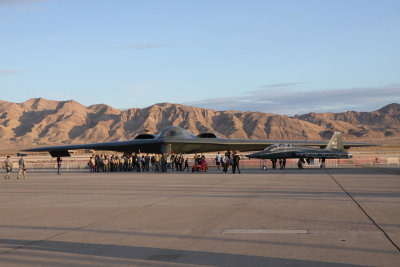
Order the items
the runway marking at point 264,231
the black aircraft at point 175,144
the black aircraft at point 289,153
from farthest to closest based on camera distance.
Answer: the black aircraft at point 175,144 < the black aircraft at point 289,153 < the runway marking at point 264,231

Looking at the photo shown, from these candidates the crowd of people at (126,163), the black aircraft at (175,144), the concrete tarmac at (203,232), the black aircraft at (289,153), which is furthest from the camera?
the black aircraft at (175,144)

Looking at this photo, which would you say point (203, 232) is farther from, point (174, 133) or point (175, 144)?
point (174, 133)

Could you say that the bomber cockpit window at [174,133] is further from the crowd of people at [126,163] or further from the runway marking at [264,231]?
the runway marking at [264,231]

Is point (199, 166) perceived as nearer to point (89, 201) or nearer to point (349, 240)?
point (89, 201)

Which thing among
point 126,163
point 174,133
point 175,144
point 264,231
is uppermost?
point 174,133

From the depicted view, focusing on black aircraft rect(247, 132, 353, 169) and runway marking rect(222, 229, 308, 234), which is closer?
runway marking rect(222, 229, 308, 234)

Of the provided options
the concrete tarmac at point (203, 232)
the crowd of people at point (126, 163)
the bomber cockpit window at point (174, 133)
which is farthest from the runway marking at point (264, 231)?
the bomber cockpit window at point (174, 133)

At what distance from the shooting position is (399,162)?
1876 inches

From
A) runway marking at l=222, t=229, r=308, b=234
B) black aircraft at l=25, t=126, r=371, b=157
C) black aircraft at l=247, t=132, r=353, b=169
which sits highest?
black aircraft at l=25, t=126, r=371, b=157

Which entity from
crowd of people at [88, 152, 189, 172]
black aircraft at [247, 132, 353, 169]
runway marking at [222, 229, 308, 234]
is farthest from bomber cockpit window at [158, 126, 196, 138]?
runway marking at [222, 229, 308, 234]

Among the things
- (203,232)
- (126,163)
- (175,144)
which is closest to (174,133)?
(175,144)

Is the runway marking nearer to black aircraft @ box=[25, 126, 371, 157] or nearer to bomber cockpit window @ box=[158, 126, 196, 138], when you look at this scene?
black aircraft @ box=[25, 126, 371, 157]

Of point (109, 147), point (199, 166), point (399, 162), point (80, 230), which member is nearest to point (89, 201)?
point (80, 230)

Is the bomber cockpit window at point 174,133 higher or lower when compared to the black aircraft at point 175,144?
higher
